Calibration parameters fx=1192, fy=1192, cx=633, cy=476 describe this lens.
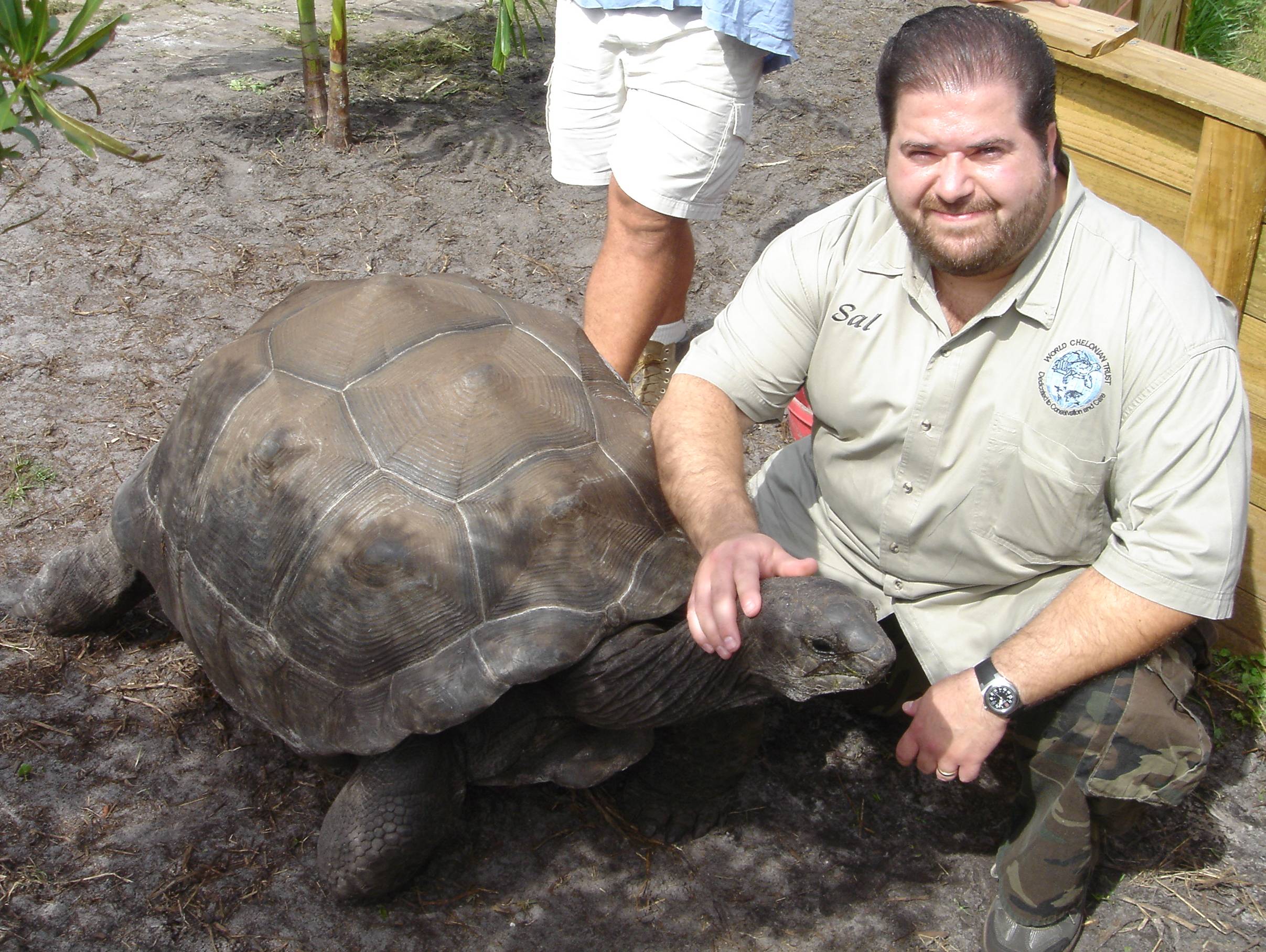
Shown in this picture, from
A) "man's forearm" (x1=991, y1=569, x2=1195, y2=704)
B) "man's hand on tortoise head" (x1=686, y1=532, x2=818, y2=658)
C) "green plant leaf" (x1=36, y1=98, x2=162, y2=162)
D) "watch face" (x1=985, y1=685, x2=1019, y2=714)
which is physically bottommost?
"watch face" (x1=985, y1=685, x2=1019, y2=714)

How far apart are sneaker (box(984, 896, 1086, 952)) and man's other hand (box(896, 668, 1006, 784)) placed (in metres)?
0.56

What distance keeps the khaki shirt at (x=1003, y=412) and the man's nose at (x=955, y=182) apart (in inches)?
8.9

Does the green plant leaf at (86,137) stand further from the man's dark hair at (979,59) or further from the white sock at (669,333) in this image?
the white sock at (669,333)

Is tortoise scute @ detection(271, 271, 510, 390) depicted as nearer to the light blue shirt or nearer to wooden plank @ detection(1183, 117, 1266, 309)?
the light blue shirt

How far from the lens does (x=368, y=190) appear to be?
5.48 m

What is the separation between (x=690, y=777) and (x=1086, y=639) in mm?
1034

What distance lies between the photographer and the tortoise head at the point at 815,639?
2.10 meters

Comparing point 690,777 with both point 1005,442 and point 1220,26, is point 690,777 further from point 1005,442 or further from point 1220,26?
point 1220,26

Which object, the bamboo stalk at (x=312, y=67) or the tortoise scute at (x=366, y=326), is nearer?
the tortoise scute at (x=366, y=326)

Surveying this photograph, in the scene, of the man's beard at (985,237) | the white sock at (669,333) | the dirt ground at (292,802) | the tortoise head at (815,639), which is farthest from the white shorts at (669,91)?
the tortoise head at (815,639)

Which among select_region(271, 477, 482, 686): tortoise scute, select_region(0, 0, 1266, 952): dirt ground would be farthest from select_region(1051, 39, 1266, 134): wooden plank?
select_region(271, 477, 482, 686): tortoise scute

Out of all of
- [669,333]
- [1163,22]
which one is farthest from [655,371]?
[1163,22]

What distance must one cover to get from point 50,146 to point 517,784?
428 centimetres

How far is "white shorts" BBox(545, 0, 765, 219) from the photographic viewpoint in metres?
3.47
